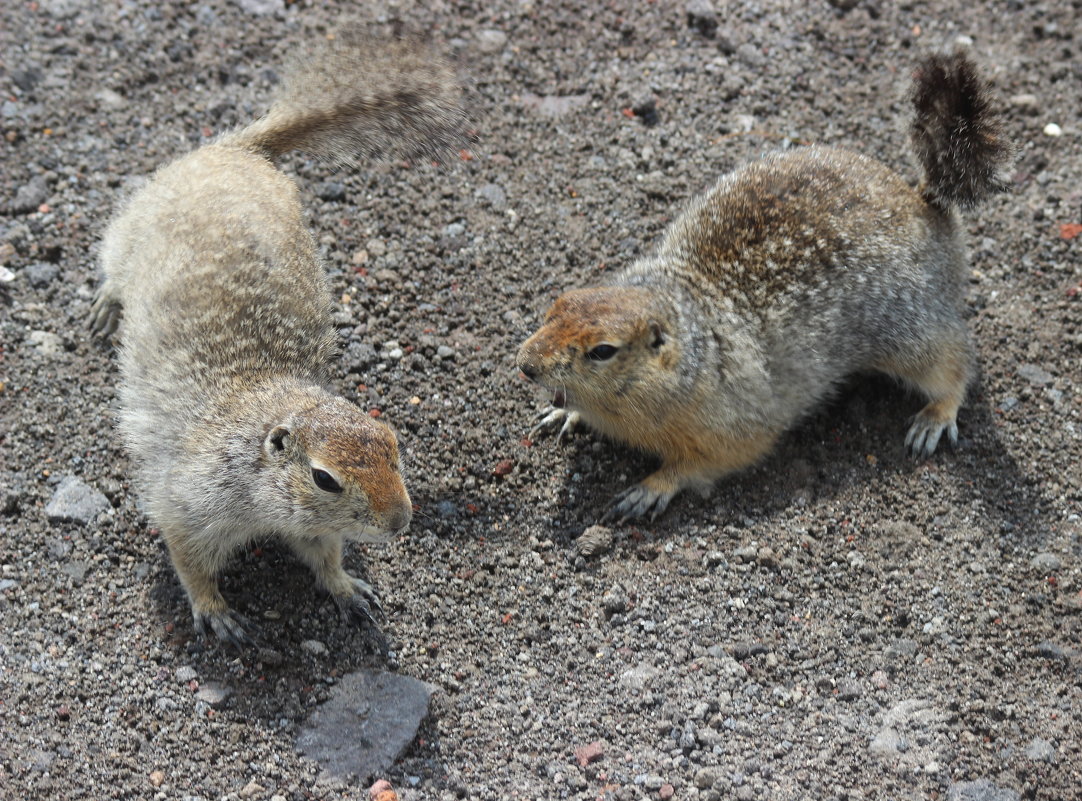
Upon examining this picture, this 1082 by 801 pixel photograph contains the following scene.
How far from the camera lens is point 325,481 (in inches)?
147

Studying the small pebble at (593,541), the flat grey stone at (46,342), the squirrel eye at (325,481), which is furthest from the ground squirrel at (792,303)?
the flat grey stone at (46,342)

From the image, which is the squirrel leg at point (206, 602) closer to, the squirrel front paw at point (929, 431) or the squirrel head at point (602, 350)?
the squirrel head at point (602, 350)

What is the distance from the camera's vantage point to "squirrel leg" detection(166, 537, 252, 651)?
4102 millimetres

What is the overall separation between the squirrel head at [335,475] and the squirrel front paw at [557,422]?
4.06 feet

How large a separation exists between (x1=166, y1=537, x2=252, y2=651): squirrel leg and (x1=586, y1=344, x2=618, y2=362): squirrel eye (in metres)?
1.66

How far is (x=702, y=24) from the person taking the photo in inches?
258

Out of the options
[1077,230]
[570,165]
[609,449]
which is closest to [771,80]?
[570,165]

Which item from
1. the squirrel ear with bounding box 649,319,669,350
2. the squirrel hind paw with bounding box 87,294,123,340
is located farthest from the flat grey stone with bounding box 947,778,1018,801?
the squirrel hind paw with bounding box 87,294,123,340

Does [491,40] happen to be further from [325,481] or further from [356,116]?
[325,481]

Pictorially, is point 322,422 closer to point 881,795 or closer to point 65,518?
point 65,518

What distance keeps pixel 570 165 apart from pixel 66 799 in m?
3.79

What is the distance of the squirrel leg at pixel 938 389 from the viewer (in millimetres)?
4945

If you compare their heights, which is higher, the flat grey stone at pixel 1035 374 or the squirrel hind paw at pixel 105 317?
the flat grey stone at pixel 1035 374

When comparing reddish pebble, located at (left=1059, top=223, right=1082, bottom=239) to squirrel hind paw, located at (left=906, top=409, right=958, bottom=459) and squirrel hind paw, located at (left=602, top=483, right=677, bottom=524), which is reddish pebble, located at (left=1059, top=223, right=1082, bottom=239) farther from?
squirrel hind paw, located at (left=602, top=483, right=677, bottom=524)
